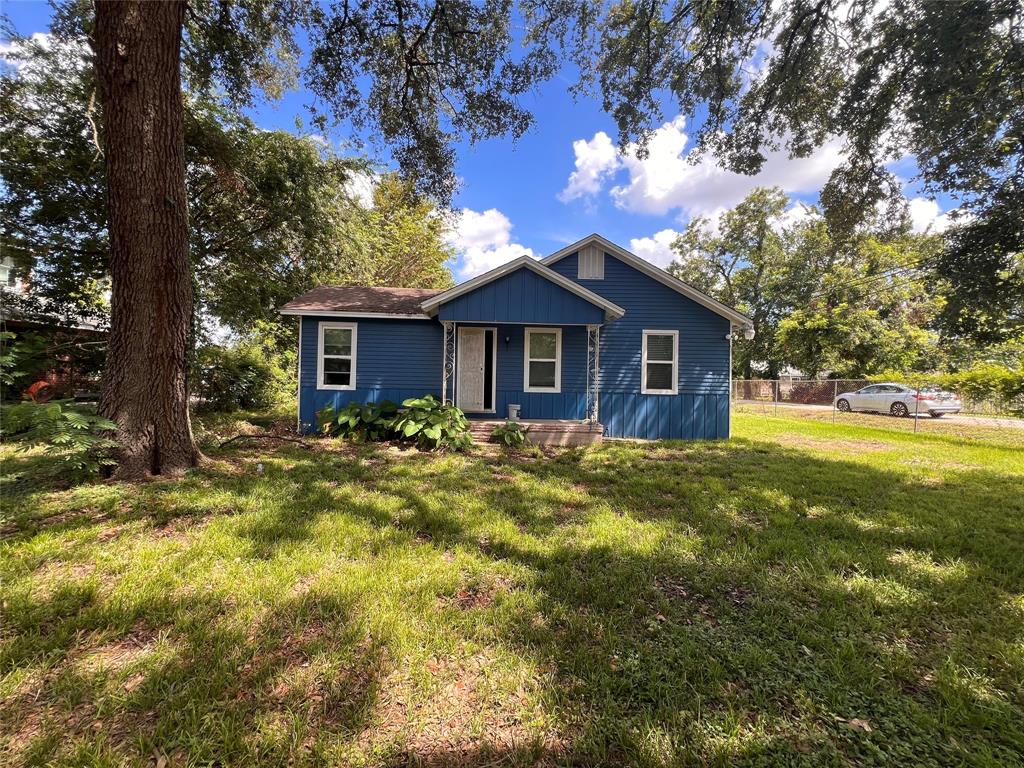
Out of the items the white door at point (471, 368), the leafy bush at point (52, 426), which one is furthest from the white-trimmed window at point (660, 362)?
the leafy bush at point (52, 426)

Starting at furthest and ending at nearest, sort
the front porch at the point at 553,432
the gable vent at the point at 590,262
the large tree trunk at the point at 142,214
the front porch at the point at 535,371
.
→ 1. the gable vent at the point at 590,262
2. the front porch at the point at 535,371
3. the front porch at the point at 553,432
4. the large tree trunk at the point at 142,214

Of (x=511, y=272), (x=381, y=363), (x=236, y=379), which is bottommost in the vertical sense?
(x=236, y=379)

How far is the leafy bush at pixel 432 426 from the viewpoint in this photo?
292 inches

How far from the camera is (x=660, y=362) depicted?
32.4ft

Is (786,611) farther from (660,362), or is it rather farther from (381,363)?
(381,363)

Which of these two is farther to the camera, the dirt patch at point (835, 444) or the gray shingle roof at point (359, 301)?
the gray shingle roof at point (359, 301)

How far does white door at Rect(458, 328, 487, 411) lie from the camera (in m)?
9.77

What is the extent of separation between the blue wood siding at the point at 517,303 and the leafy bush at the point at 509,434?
2.23 metres

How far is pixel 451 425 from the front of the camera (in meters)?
7.70

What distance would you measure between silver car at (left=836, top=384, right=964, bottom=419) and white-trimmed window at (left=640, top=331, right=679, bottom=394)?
8.90m

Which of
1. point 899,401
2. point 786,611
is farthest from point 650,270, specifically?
point 899,401

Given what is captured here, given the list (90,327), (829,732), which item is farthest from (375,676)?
(90,327)

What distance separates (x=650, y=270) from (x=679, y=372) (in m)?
2.70

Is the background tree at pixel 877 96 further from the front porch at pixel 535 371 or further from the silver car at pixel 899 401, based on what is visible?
the silver car at pixel 899 401
